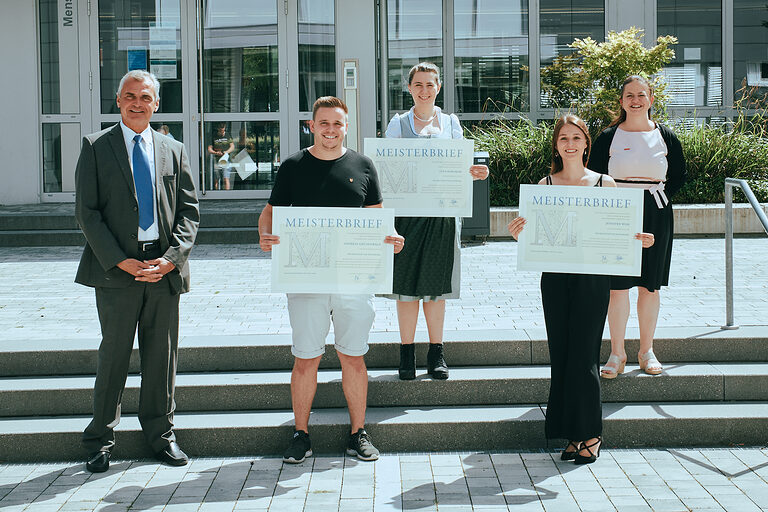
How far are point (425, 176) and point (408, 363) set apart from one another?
123 cm

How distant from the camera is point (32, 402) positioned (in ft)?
19.6

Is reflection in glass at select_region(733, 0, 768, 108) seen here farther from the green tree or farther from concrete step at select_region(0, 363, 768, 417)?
concrete step at select_region(0, 363, 768, 417)

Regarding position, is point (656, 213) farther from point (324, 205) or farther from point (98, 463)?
point (98, 463)

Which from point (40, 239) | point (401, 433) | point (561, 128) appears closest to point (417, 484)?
point (401, 433)

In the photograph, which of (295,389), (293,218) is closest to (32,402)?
(295,389)

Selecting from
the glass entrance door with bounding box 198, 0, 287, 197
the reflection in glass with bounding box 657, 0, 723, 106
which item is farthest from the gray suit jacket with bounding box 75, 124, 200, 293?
the reflection in glass with bounding box 657, 0, 723, 106

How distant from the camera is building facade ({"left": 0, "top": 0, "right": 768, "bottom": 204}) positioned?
15.4m

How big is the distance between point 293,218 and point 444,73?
1144cm

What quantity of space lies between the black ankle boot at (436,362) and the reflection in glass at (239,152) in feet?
32.5

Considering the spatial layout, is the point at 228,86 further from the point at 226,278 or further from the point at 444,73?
→ the point at 226,278

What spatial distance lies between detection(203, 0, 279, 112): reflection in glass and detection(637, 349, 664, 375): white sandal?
10542 millimetres

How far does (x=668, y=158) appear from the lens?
602cm

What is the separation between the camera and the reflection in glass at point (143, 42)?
15.5 metres

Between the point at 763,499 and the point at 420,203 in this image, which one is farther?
the point at 420,203
